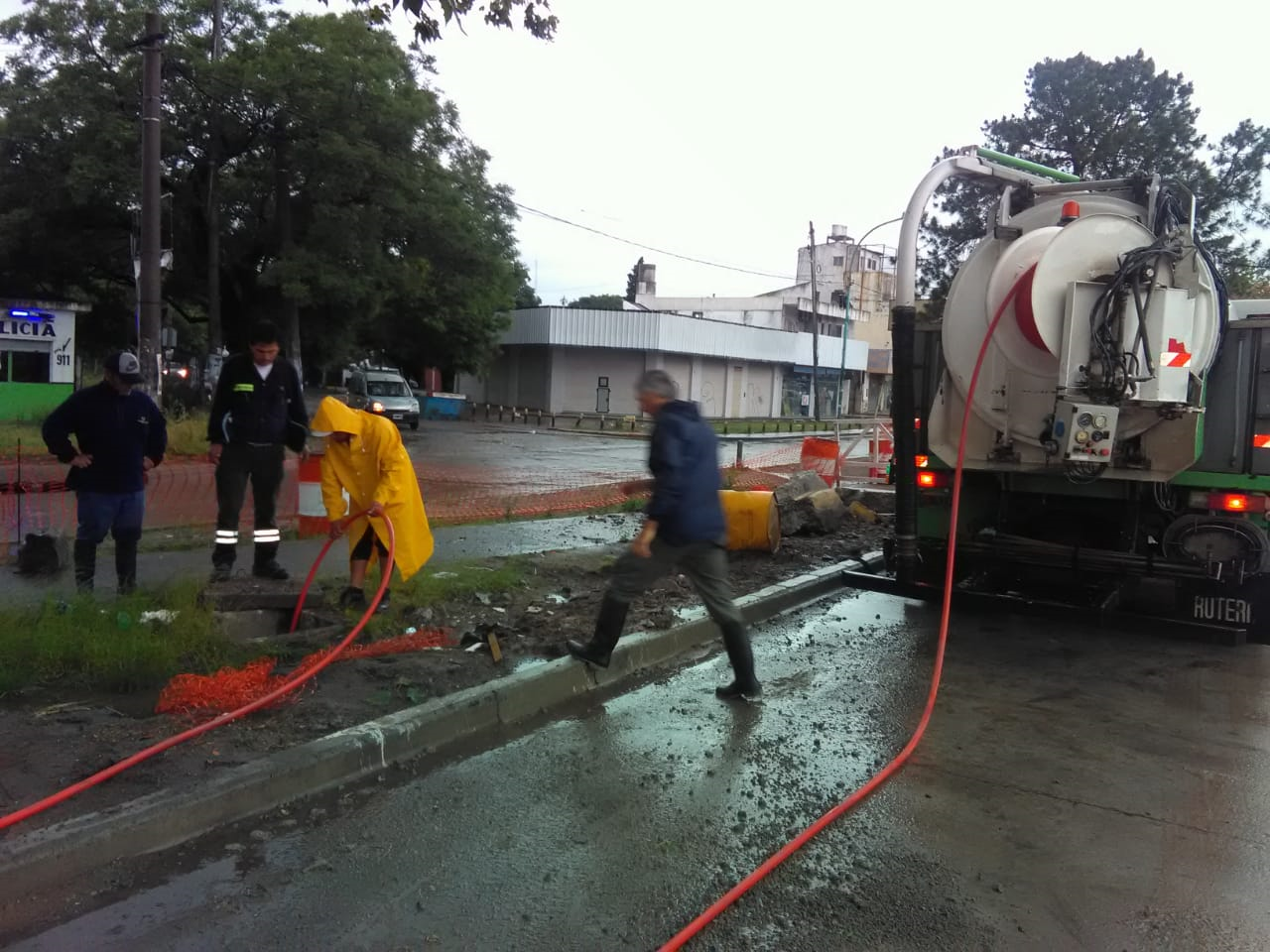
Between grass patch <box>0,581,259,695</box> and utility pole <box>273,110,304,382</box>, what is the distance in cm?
1930

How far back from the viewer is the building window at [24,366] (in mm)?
24438

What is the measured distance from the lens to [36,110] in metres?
23.3

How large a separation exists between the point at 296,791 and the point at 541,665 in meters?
1.66

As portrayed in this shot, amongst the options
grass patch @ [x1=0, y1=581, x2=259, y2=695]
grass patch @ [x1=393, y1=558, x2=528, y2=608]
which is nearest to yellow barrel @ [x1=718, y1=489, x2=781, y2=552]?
grass patch @ [x1=393, y1=558, x2=528, y2=608]

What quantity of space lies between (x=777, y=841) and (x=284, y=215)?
82.5ft

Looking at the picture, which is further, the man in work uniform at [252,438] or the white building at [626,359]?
the white building at [626,359]

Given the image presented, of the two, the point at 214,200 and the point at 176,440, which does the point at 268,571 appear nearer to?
the point at 176,440

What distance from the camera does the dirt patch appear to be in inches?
145

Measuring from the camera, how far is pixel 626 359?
46.6m

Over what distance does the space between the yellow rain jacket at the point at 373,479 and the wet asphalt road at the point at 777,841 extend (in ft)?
5.33

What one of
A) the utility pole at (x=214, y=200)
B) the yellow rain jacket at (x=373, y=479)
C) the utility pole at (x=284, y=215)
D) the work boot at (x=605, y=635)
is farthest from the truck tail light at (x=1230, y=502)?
the utility pole at (x=214, y=200)

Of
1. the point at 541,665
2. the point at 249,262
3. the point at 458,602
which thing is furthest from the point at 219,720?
the point at 249,262

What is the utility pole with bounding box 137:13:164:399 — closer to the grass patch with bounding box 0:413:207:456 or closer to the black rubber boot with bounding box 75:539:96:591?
the grass patch with bounding box 0:413:207:456

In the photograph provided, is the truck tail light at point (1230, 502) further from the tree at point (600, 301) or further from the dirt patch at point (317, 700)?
the tree at point (600, 301)
